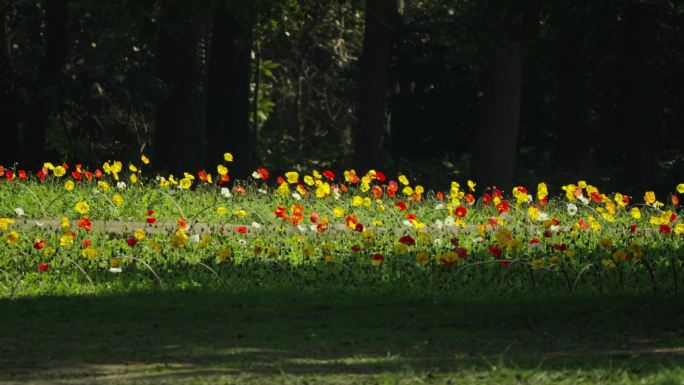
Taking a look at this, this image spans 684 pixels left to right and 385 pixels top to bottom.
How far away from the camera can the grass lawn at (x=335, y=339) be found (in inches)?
315

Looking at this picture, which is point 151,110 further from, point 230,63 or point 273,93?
point 273,93

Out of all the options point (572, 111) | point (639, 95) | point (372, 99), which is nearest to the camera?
point (639, 95)

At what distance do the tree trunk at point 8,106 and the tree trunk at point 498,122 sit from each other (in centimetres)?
816

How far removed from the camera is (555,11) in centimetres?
1427

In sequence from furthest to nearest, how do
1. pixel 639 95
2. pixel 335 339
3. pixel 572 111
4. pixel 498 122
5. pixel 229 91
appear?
1. pixel 572 111
2. pixel 639 95
3. pixel 229 91
4. pixel 498 122
5. pixel 335 339

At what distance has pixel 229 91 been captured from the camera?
24.2 meters

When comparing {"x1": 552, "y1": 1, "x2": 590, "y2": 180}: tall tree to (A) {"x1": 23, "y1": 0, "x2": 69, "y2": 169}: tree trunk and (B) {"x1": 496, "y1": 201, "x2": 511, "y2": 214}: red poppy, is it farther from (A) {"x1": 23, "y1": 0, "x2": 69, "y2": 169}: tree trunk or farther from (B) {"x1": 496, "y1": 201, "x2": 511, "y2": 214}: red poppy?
(B) {"x1": 496, "y1": 201, "x2": 511, "y2": 214}: red poppy

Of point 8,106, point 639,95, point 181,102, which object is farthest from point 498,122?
point 8,106

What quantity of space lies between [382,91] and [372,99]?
0.86 feet

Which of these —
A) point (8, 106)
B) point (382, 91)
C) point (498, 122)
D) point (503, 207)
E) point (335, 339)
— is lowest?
point (335, 339)

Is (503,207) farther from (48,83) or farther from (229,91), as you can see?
(48,83)

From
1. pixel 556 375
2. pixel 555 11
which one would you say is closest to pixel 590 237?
pixel 555 11

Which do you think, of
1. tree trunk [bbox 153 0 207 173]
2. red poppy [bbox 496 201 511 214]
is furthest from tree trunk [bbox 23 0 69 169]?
red poppy [bbox 496 201 511 214]

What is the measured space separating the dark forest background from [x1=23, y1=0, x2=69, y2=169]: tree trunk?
3 cm
